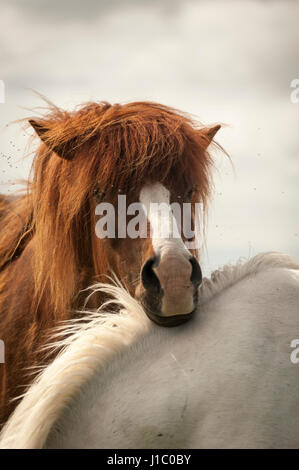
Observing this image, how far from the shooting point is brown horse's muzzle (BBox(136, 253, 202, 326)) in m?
2.01

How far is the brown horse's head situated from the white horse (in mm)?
840

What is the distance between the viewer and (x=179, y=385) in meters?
1.61

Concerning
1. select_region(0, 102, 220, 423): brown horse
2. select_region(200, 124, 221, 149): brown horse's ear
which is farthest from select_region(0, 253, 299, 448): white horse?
select_region(200, 124, 221, 149): brown horse's ear

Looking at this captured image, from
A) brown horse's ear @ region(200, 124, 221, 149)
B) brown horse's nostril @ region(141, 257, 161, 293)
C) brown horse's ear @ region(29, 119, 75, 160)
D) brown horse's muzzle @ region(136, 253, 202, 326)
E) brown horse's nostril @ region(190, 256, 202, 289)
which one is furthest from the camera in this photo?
brown horse's ear @ region(200, 124, 221, 149)

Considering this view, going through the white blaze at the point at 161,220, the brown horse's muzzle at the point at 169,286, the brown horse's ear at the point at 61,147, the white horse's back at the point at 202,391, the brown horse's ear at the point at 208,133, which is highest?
the brown horse's ear at the point at 208,133

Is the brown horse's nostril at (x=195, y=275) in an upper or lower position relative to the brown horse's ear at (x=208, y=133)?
lower

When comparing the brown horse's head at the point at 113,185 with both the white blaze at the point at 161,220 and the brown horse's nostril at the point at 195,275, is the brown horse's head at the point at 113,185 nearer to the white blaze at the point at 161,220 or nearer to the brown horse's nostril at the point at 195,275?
the white blaze at the point at 161,220

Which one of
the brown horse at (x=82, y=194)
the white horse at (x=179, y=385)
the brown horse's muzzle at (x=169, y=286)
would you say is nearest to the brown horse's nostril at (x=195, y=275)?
the brown horse's muzzle at (x=169, y=286)

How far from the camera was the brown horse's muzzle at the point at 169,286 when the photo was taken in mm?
2014

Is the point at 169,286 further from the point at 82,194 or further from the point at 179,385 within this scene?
the point at 82,194

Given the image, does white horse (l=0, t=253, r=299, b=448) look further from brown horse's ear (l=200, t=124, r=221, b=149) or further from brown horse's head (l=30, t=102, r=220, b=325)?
brown horse's ear (l=200, t=124, r=221, b=149)

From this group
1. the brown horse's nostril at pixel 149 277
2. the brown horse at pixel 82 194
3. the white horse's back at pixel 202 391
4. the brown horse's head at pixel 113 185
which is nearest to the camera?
the white horse's back at pixel 202 391

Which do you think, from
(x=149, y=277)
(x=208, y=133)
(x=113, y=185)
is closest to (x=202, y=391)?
(x=149, y=277)

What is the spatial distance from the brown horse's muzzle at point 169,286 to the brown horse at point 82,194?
1.15ft
